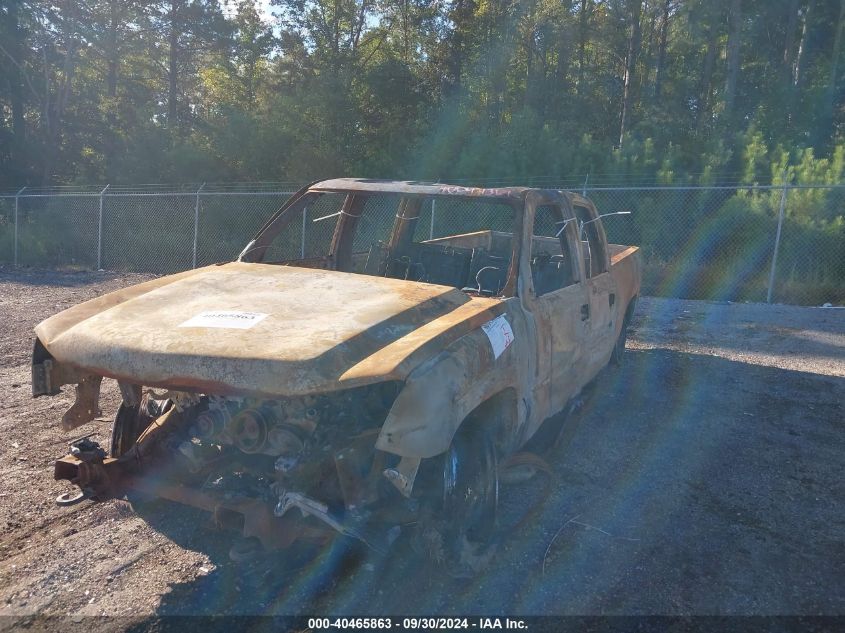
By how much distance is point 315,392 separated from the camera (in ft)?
9.59

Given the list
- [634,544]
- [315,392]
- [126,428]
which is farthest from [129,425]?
[634,544]

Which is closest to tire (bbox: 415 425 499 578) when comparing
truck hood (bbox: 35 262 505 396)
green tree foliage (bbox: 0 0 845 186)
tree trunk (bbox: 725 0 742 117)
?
truck hood (bbox: 35 262 505 396)

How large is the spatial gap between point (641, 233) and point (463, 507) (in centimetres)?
1261

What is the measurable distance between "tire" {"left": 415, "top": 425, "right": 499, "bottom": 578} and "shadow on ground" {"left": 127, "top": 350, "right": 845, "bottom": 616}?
131 millimetres

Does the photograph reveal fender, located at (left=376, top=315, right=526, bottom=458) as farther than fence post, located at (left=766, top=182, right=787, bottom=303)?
No

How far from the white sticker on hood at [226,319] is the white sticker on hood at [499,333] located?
3.68ft

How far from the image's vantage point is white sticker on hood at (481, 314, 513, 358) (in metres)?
3.71

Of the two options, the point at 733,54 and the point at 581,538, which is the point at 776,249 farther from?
the point at 733,54

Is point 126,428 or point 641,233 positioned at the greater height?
point 641,233

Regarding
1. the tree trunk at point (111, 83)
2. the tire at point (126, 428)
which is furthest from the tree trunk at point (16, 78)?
the tire at point (126, 428)

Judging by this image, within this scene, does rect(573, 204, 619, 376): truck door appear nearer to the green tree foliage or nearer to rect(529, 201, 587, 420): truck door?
rect(529, 201, 587, 420): truck door

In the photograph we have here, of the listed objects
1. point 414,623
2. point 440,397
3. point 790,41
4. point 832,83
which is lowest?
point 414,623

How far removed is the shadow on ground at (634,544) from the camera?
11.2 feet

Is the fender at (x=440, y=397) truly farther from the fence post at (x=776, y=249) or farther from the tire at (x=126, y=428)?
the fence post at (x=776, y=249)
